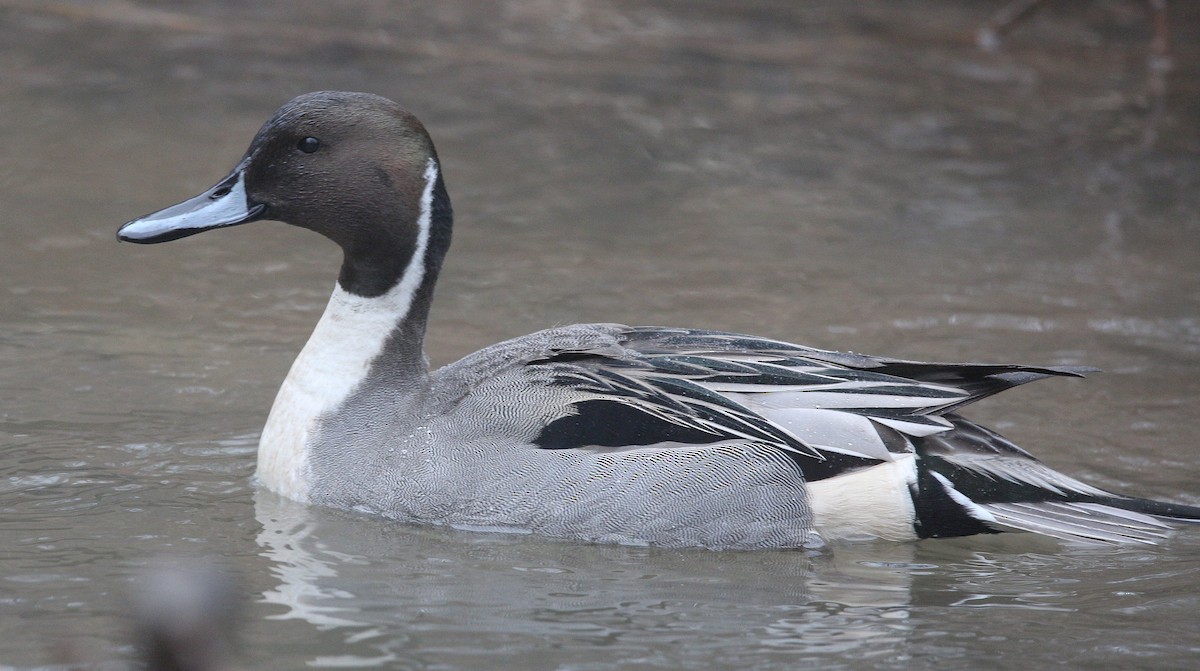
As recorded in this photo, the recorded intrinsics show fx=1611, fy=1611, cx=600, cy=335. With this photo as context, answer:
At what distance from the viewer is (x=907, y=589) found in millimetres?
5094

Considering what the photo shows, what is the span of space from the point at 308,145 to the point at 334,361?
2.52ft

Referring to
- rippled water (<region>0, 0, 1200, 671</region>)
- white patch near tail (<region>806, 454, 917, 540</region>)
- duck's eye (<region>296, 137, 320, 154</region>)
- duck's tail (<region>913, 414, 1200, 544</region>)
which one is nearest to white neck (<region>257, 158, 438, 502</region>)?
rippled water (<region>0, 0, 1200, 671</region>)

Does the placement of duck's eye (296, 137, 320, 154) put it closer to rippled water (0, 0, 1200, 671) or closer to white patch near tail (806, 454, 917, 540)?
rippled water (0, 0, 1200, 671)

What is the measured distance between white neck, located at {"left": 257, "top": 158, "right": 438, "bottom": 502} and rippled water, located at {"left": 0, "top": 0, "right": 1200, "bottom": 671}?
0.73ft

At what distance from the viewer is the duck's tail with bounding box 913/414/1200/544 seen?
530 cm

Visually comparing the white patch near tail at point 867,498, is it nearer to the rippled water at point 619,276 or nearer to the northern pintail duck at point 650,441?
the northern pintail duck at point 650,441

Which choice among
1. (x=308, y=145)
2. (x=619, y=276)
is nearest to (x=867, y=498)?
(x=308, y=145)

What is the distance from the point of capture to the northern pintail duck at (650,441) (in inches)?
208

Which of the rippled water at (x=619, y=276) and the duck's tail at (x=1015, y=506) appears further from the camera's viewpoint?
the duck's tail at (x=1015, y=506)

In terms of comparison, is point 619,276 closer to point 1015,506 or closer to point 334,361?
A: point 334,361

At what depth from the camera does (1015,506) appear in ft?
17.5

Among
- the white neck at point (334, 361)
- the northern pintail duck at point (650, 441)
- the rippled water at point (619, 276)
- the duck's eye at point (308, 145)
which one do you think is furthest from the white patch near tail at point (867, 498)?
the duck's eye at point (308, 145)

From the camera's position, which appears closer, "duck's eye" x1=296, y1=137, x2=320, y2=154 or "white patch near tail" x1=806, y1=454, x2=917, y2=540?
"white patch near tail" x1=806, y1=454, x2=917, y2=540

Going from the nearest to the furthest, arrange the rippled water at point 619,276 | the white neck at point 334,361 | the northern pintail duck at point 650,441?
the rippled water at point 619,276
the northern pintail duck at point 650,441
the white neck at point 334,361
